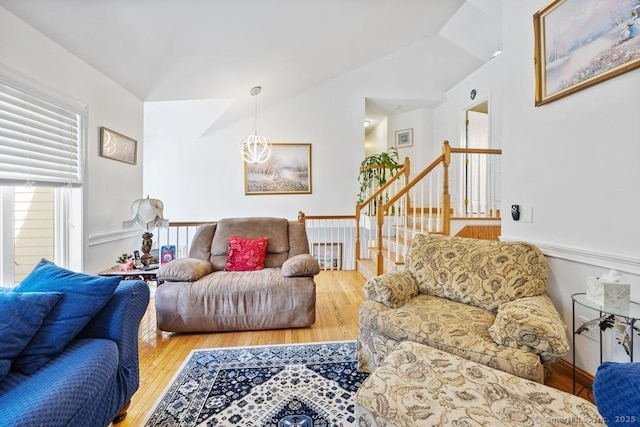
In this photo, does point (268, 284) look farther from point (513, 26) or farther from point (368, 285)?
point (513, 26)

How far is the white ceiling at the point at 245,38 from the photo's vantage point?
7.38 ft

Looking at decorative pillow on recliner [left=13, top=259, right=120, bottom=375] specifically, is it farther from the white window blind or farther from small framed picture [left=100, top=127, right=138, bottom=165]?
small framed picture [left=100, top=127, right=138, bottom=165]

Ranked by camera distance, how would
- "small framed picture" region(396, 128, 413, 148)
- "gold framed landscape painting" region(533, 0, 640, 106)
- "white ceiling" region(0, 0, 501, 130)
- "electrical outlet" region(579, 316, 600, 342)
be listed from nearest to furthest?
"gold framed landscape painting" region(533, 0, 640, 106) < "electrical outlet" region(579, 316, 600, 342) < "white ceiling" region(0, 0, 501, 130) < "small framed picture" region(396, 128, 413, 148)

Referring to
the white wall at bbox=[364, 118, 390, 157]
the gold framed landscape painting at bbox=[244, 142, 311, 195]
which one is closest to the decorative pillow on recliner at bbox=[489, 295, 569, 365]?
the gold framed landscape painting at bbox=[244, 142, 311, 195]

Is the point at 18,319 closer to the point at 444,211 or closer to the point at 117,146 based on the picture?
the point at 117,146

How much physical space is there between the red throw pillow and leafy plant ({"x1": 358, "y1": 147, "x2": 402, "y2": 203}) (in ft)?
9.17

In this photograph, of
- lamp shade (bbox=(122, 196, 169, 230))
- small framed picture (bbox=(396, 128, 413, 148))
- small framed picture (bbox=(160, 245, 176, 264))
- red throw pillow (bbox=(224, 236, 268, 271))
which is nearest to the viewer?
lamp shade (bbox=(122, 196, 169, 230))

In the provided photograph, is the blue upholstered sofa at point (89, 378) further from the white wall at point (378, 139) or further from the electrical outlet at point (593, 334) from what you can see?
the white wall at point (378, 139)

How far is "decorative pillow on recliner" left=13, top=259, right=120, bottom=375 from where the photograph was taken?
1.18 m

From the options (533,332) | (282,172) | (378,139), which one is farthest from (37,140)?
(378,139)

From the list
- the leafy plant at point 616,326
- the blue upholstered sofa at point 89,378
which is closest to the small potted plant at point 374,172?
the leafy plant at point 616,326

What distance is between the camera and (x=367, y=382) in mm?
1177

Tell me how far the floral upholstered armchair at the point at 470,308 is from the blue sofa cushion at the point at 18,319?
1613 mm

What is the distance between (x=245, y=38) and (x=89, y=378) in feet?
10.6
